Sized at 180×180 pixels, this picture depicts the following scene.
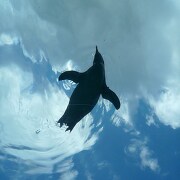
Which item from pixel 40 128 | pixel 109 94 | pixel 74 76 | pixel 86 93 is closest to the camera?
pixel 86 93

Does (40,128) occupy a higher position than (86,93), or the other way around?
(40,128)

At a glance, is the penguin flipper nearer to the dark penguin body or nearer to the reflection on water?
the dark penguin body

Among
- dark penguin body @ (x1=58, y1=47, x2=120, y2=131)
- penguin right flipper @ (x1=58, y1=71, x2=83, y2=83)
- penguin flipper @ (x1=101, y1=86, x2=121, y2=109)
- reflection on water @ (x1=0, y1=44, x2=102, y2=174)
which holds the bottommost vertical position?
dark penguin body @ (x1=58, y1=47, x2=120, y2=131)

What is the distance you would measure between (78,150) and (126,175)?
7.64 m

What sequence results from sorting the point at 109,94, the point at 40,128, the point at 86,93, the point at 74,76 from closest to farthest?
the point at 86,93
the point at 74,76
the point at 109,94
the point at 40,128

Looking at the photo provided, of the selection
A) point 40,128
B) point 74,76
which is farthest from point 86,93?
point 40,128

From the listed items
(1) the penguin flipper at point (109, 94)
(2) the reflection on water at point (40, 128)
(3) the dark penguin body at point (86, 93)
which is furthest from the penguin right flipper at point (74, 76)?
(2) the reflection on water at point (40, 128)

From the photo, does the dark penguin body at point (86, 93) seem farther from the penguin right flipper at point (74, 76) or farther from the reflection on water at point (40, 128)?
the reflection on water at point (40, 128)

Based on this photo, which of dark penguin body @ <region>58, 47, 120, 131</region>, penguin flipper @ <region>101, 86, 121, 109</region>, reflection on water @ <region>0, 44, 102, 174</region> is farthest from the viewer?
reflection on water @ <region>0, 44, 102, 174</region>

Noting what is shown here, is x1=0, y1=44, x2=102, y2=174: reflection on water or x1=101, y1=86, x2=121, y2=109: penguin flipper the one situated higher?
x1=0, y1=44, x2=102, y2=174: reflection on water

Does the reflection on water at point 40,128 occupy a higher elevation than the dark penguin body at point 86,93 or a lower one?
higher

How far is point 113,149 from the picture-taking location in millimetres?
30609

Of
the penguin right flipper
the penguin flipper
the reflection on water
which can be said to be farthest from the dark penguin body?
the reflection on water

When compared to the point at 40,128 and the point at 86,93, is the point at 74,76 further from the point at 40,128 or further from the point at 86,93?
the point at 40,128
